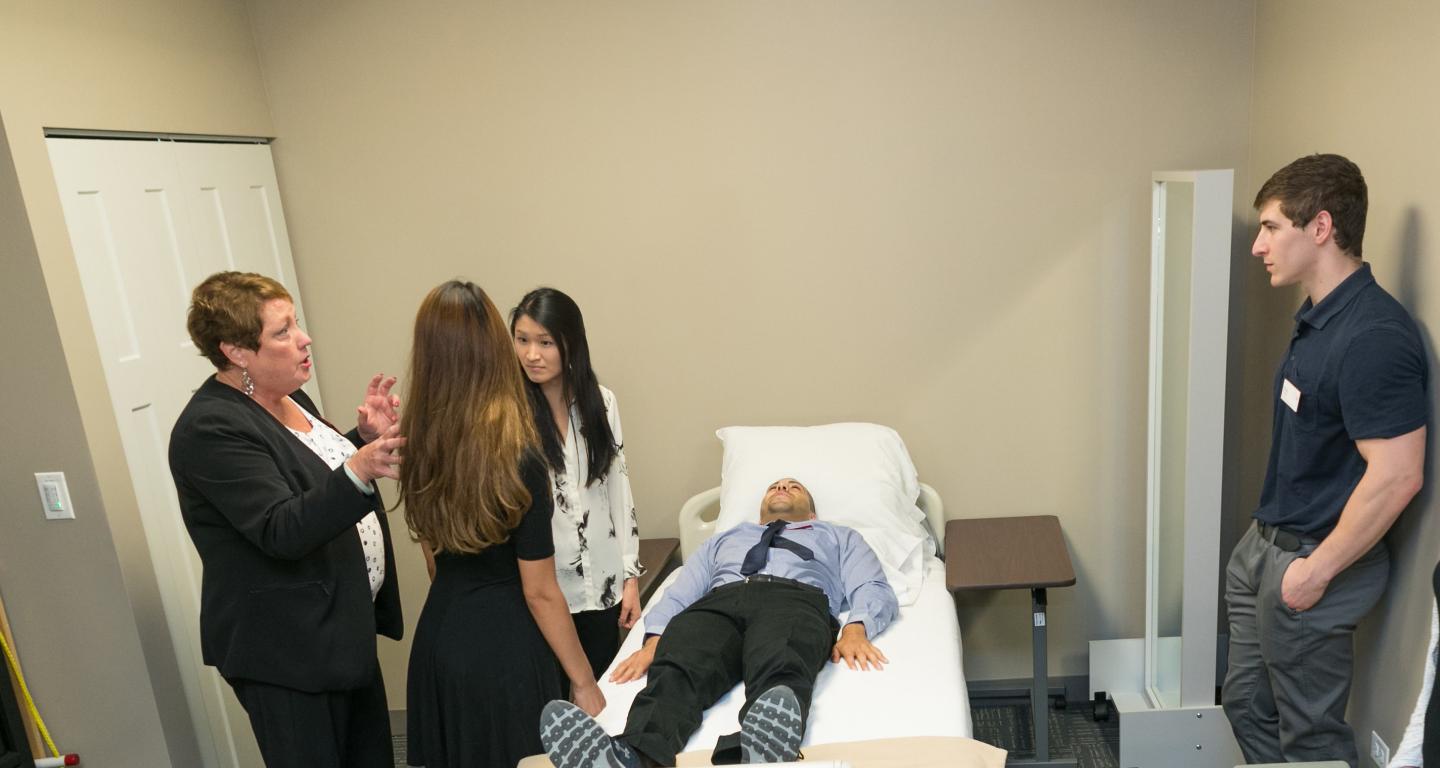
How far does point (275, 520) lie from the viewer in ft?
6.46

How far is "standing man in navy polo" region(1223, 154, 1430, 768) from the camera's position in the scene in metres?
2.04

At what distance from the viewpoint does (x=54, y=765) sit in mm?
2680

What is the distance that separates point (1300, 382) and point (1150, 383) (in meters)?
0.71

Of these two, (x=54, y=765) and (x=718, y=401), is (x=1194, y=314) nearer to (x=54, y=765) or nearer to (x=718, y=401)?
(x=718, y=401)

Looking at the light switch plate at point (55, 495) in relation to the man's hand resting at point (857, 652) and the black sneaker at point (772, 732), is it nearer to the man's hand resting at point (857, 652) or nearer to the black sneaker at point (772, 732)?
the black sneaker at point (772, 732)

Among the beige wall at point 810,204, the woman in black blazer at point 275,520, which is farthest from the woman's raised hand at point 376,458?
the beige wall at point 810,204

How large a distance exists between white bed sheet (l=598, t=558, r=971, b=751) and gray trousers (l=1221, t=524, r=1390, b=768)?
677 millimetres

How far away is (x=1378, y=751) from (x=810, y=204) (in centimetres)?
205

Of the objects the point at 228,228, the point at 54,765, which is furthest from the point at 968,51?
the point at 54,765

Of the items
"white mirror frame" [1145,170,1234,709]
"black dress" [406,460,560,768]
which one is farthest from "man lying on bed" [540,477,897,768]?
"white mirror frame" [1145,170,1234,709]

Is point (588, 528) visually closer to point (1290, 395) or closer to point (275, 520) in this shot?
point (275, 520)

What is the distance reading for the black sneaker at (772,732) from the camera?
2.05 metres

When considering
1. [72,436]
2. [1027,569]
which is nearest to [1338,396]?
[1027,569]

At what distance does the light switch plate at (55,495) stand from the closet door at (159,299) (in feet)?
0.49
